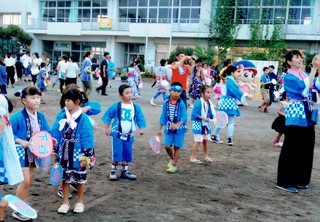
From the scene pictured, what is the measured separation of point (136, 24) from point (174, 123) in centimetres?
2777

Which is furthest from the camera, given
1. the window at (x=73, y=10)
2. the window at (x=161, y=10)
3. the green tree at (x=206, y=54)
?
the window at (x=73, y=10)

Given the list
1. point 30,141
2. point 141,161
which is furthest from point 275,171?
point 30,141

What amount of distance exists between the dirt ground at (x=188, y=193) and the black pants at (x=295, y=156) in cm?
21

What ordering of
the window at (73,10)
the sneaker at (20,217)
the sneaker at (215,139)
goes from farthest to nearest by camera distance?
the window at (73,10) → the sneaker at (215,139) → the sneaker at (20,217)

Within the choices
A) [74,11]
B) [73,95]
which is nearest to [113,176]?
[73,95]

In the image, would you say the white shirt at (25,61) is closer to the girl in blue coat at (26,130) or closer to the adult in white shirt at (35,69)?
the adult in white shirt at (35,69)

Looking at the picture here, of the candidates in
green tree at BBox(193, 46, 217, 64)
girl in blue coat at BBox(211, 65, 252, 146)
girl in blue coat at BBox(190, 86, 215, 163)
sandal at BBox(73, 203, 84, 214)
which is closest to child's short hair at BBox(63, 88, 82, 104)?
sandal at BBox(73, 203, 84, 214)

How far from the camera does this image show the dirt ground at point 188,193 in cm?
429

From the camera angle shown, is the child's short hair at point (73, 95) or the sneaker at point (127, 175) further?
the sneaker at point (127, 175)

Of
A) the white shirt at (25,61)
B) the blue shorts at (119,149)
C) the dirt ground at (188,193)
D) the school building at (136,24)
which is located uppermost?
the school building at (136,24)

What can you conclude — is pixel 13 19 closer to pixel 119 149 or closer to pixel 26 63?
pixel 26 63

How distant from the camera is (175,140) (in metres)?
5.97

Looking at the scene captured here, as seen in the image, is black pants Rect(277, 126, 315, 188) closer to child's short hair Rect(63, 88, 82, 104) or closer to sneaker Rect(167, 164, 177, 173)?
sneaker Rect(167, 164, 177, 173)

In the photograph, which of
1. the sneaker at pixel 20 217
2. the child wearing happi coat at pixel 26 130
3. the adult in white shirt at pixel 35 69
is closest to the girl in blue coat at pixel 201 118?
the child wearing happi coat at pixel 26 130
